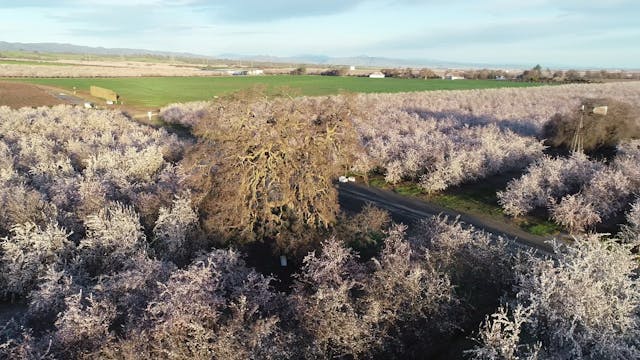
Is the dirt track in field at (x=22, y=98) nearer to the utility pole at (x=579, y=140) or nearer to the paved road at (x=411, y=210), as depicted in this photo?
the paved road at (x=411, y=210)

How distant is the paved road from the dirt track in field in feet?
158

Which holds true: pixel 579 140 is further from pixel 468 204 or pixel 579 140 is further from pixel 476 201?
pixel 468 204

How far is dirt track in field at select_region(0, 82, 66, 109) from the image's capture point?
55.6 meters

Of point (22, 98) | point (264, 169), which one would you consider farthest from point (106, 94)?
point (264, 169)

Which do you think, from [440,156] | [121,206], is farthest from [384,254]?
[440,156]

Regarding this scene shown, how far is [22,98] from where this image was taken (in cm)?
5900

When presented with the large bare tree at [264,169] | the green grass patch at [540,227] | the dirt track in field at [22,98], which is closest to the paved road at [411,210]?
the green grass patch at [540,227]

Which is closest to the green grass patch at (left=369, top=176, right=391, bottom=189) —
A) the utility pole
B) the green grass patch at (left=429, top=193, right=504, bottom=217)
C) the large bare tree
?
the green grass patch at (left=429, top=193, right=504, bottom=217)

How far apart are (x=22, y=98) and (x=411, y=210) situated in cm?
5837

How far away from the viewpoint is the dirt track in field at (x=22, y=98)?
182 feet

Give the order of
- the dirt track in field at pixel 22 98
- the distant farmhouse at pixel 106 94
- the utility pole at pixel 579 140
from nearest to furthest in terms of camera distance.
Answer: the utility pole at pixel 579 140 < the dirt track in field at pixel 22 98 < the distant farmhouse at pixel 106 94

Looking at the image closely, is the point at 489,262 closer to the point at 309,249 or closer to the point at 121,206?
the point at 309,249

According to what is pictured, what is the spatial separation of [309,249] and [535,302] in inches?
281

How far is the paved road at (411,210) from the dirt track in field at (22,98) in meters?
48.2
